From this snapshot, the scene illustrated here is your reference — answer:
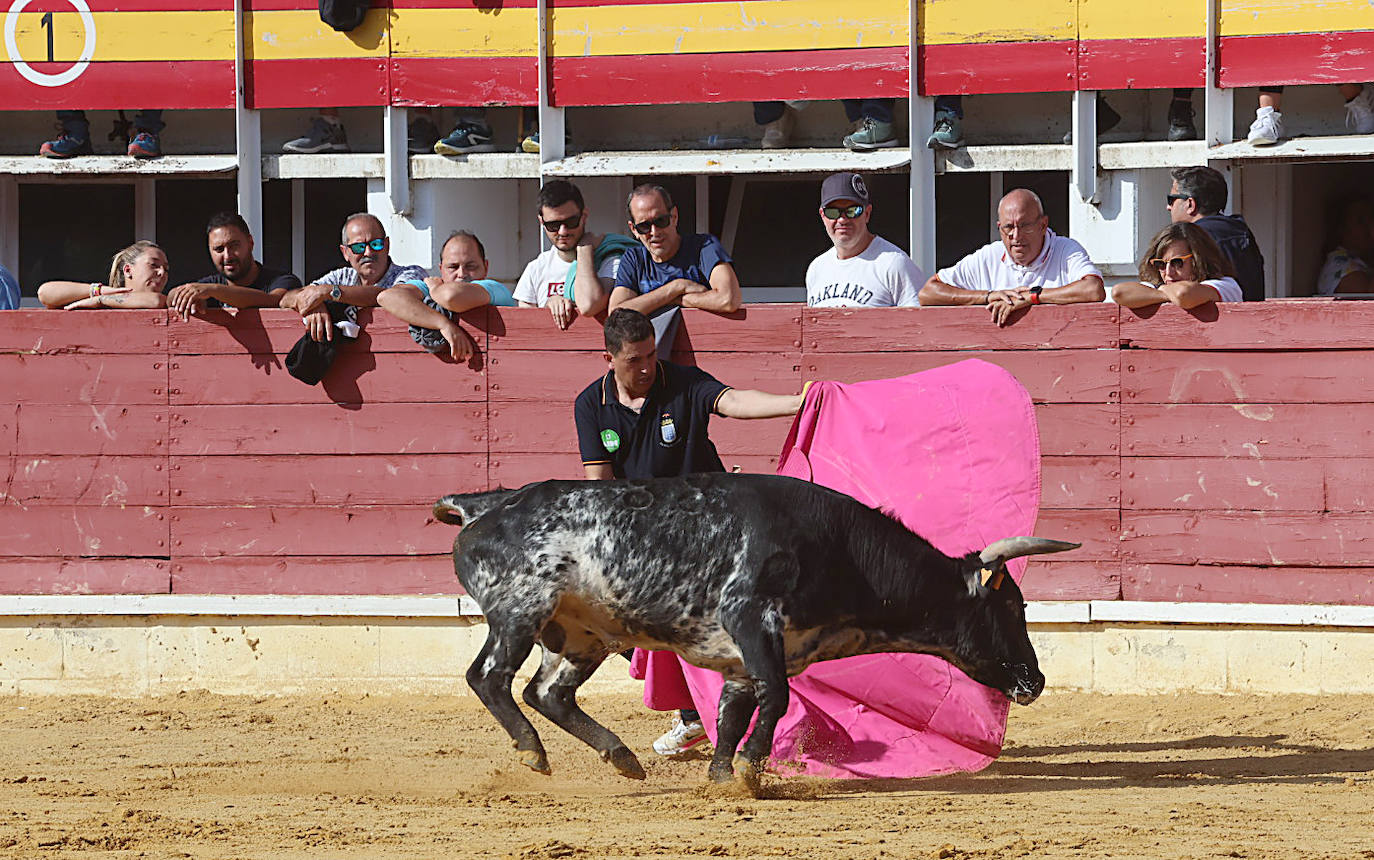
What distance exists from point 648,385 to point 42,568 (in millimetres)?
3347

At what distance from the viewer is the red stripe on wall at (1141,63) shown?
1059 cm

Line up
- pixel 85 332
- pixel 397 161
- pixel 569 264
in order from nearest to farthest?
1. pixel 569 264
2. pixel 85 332
3. pixel 397 161

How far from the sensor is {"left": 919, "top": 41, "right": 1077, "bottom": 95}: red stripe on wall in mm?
10789

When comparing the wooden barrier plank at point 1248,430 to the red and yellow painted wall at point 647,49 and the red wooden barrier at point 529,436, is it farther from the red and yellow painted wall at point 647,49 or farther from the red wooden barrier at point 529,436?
the red and yellow painted wall at point 647,49

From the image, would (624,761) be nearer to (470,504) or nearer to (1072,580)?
(470,504)

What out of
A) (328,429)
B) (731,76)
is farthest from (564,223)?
(731,76)

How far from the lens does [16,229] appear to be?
1274cm

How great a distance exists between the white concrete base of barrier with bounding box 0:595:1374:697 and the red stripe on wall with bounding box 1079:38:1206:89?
4.30 m

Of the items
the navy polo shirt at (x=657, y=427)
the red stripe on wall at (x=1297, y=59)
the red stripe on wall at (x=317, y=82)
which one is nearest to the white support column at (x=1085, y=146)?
the red stripe on wall at (x=1297, y=59)

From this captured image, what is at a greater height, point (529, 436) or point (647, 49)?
point (647, 49)

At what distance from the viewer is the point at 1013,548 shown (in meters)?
5.67

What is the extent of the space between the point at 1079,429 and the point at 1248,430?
629 mm

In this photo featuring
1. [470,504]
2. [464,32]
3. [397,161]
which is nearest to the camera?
[470,504]

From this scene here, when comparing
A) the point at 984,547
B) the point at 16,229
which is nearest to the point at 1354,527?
the point at 984,547
